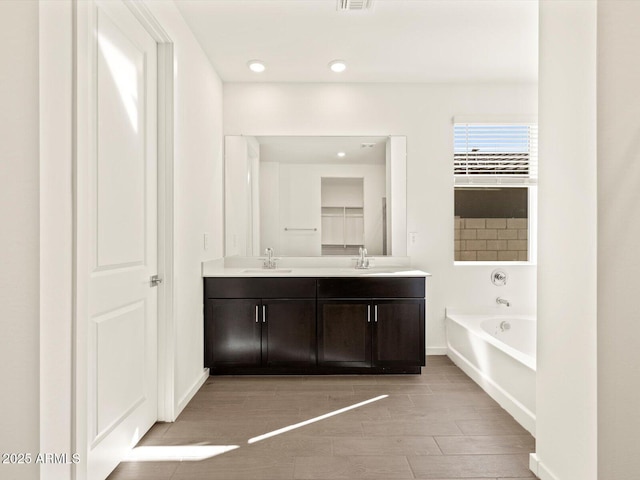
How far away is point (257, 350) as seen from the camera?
122 inches

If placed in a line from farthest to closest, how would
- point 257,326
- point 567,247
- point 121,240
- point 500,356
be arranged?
point 257,326, point 500,356, point 121,240, point 567,247

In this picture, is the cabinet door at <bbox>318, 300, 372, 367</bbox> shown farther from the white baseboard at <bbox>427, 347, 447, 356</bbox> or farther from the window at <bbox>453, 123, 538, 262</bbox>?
the window at <bbox>453, 123, 538, 262</bbox>

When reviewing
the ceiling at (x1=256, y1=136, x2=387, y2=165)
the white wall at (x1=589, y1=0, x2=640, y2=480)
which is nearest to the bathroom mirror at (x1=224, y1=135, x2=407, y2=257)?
the ceiling at (x1=256, y1=136, x2=387, y2=165)

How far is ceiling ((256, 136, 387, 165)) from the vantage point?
3650 millimetres

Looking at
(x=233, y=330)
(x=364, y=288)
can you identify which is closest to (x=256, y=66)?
(x=364, y=288)

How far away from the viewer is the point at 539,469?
1766 millimetres

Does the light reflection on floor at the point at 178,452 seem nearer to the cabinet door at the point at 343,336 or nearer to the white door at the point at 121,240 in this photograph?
the white door at the point at 121,240

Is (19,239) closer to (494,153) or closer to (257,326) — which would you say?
(257,326)

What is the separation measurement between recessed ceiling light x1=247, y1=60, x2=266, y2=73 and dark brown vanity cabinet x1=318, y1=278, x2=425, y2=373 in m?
1.80

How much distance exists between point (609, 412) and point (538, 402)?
1.44 ft

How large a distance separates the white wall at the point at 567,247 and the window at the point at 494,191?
1.99 metres

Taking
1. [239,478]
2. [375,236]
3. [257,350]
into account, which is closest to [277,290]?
[257,350]

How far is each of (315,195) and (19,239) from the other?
262 centimetres

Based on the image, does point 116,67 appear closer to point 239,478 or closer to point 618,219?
point 239,478
